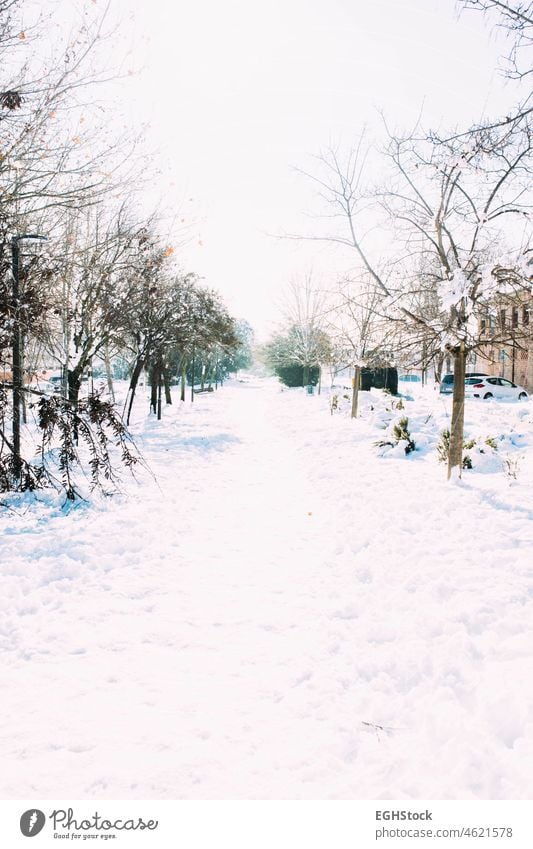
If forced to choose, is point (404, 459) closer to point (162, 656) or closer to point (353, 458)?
point (353, 458)

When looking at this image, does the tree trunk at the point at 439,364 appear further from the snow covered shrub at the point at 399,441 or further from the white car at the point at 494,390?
the white car at the point at 494,390

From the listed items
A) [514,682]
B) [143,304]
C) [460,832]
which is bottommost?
[460,832]

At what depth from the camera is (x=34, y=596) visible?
4.47 m

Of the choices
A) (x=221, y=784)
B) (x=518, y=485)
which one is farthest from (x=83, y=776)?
(x=518, y=485)

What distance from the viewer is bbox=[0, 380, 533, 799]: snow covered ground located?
251cm

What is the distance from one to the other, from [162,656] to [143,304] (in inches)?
524

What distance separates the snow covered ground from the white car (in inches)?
Answer: 786

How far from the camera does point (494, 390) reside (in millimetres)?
26391

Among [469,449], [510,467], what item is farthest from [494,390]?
[510,467]

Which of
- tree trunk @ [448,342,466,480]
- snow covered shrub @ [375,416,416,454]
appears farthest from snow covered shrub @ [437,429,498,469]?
snow covered shrub @ [375,416,416,454]

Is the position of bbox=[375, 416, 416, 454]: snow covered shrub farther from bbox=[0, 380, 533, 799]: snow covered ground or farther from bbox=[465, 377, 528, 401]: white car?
bbox=[465, 377, 528, 401]: white car

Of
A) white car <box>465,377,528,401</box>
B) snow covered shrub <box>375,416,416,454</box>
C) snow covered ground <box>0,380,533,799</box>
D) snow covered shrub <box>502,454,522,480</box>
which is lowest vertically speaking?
snow covered ground <box>0,380,533,799</box>

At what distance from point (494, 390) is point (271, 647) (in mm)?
26305

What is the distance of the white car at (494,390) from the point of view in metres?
26.1
